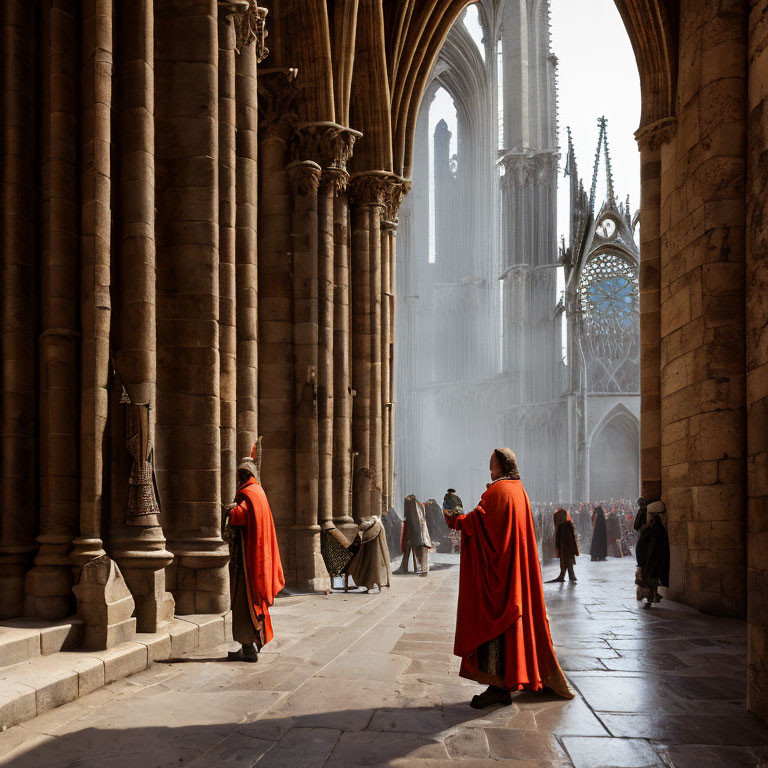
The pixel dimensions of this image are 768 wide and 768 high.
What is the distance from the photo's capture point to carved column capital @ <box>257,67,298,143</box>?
43.2 feet

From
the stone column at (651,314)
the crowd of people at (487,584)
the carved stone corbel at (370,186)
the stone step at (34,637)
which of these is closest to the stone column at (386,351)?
the carved stone corbel at (370,186)

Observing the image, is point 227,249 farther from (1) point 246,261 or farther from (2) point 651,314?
(2) point 651,314

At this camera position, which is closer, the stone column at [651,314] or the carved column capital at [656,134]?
the carved column capital at [656,134]

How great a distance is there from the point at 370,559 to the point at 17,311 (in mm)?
7777

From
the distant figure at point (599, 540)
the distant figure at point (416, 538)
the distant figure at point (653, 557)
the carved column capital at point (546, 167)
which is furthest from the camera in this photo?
the carved column capital at point (546, 167)

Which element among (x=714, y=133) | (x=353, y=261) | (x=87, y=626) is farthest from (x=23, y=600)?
(x=353, y=261)

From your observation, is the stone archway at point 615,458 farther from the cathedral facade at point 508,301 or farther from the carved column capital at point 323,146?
the carved column capital at point 323,146

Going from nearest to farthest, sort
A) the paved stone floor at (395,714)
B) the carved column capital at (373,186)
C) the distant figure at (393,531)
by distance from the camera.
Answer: the paved stone floor at (395,714)
the carved column capital at (373,186)
the distant figure at (393,531)

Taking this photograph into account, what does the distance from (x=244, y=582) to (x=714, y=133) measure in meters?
7.92

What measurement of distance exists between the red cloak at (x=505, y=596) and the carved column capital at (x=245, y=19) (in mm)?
5744

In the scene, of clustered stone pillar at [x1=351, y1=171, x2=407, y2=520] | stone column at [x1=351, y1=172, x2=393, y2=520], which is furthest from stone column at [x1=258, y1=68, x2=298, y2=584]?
stone column at [x1=351, y1=172, x2=393, y2=520]

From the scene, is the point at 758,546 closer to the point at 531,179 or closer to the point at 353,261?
the point at 353,261

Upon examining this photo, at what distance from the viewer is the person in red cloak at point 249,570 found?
275 inches

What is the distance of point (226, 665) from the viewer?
6957 millimetres
